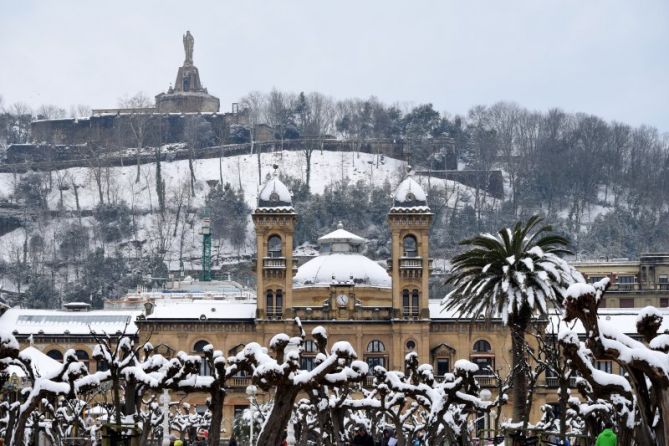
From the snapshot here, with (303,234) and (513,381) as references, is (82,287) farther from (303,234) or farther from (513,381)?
(513,381)

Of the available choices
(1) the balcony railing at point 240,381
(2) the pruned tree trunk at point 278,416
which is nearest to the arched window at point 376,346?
(1) the balcony railing at point 240,381

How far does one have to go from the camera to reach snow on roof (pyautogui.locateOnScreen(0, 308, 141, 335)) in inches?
4220

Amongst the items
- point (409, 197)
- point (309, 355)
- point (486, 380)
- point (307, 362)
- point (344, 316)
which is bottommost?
point (486, 380)

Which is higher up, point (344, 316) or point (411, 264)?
point (411, 264)

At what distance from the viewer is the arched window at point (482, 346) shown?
101m

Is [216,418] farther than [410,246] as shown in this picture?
No

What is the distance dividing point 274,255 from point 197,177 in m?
85.1

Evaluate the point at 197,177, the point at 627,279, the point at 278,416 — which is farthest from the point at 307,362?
the point at 197,177

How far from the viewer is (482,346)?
333 ft

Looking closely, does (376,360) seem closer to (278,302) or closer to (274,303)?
(278,302)

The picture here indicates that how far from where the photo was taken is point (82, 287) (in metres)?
163

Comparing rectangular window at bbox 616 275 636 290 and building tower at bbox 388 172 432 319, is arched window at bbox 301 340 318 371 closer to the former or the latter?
building tower at bbox 388 172 432 319

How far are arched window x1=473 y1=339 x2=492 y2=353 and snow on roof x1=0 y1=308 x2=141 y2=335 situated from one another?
23.8 m

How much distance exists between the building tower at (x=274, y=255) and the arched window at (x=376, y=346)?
5.90 metres
